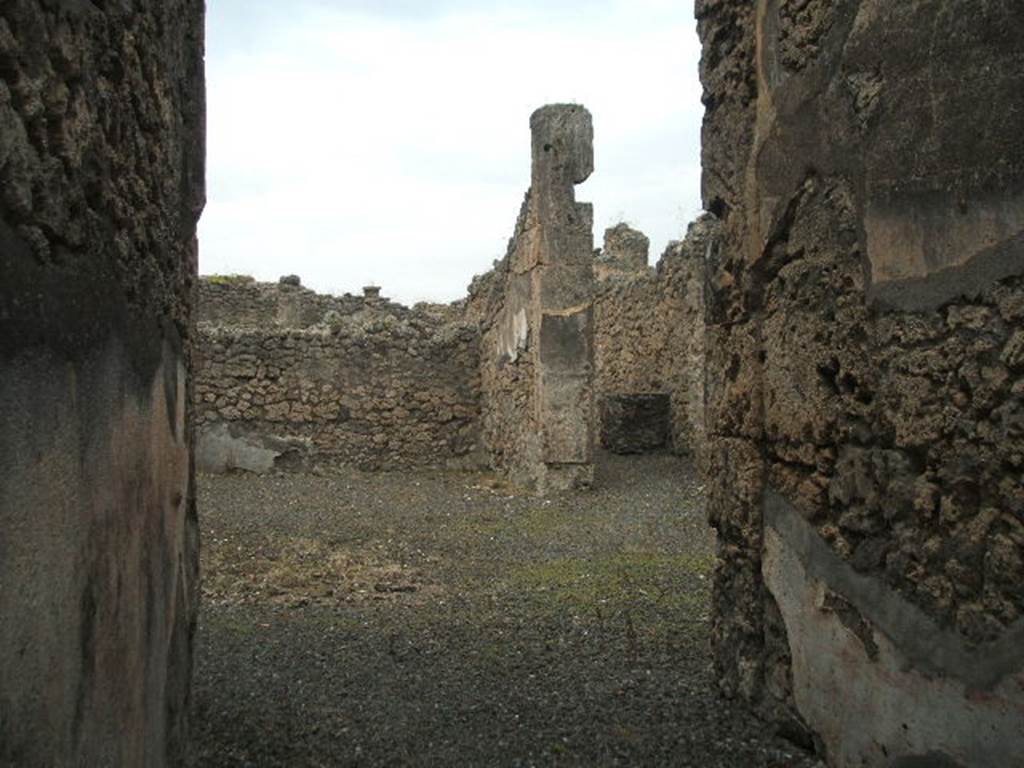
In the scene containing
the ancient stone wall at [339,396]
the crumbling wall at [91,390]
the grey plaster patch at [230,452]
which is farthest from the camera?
the ancient stone wall at [339,396]

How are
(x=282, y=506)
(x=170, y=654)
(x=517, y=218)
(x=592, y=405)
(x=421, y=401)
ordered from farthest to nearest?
(x=421, y=401)
(x=517, y=218)
(x=592, y=405)
(x=282, y=506)
(x=170, y=654)

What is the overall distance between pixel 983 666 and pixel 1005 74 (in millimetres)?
1227

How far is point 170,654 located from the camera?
230cm

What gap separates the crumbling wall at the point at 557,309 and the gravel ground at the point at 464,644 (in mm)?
1219

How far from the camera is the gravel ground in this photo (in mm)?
2816

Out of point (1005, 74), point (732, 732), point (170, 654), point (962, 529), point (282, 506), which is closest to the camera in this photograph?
point (1005, 74)

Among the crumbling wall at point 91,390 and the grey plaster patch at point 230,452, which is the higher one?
the crumbling wall at point 91,390

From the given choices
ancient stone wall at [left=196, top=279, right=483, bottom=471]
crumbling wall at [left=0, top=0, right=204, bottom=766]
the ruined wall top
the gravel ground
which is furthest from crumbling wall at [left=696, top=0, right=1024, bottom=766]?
the ruined wall top

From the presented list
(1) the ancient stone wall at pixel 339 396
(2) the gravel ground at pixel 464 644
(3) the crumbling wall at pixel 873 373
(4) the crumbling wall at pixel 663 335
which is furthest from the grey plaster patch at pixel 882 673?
(1) the ancient stone wall at pixel 339 396

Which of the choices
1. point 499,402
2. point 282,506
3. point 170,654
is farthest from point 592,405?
point 170,654

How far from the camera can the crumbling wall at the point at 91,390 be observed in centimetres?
125

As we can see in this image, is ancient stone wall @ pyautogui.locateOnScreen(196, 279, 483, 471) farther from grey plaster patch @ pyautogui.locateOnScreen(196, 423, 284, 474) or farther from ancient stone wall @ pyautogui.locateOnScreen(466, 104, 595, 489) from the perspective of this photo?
ancient stone wall @ pyautogui.locateOnScreen(466, 104, 595, 489)

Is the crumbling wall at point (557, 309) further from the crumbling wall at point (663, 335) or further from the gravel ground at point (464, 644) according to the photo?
the crumbling wall at point (663, 335)

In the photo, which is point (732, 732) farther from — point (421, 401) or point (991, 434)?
point (421, 401)
